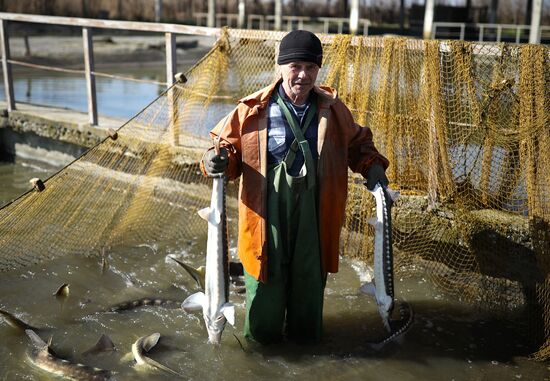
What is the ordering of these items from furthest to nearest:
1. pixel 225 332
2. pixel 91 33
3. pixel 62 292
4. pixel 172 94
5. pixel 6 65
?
pixel 6 65
pixel 91 33
pixel 172 94
pixel 62 292
pixel 225 332

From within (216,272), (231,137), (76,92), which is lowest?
(76,92)

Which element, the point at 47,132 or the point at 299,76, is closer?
the point at 299,76

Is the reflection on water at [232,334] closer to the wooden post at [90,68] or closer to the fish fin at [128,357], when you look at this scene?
the fish fin at [128,357]

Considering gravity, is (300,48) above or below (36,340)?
above

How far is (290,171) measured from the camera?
146 inches

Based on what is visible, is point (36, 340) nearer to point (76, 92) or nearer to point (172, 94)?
point (172, 94)

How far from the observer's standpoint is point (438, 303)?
5074 millimetres

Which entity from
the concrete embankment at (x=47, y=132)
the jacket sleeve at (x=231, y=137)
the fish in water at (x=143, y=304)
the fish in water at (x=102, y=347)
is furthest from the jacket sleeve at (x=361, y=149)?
the concrete embankment at (x=47, y=132)

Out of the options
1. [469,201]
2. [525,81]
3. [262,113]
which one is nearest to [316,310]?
[262,113]

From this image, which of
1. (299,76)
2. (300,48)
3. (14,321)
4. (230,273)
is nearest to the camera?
(300,48)

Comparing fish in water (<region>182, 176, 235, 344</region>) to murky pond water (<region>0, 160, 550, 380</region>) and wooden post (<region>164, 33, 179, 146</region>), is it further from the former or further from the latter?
wooden post (<region>164, 33, 179, 146</region>)

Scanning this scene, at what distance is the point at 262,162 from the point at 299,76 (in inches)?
22.1

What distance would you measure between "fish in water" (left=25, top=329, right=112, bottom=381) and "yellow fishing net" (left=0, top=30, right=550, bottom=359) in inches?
48.9

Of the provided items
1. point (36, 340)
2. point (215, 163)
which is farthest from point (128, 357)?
point (215, 163)
